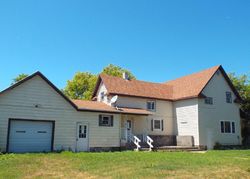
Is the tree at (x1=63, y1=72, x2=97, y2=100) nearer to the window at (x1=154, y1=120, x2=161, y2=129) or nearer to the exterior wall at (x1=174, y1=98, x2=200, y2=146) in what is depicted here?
the window at (x1=154, y1=120, x2=161, y2=129)

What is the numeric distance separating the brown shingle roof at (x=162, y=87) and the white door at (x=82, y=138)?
5724mm

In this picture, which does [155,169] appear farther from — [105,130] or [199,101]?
[199,101]

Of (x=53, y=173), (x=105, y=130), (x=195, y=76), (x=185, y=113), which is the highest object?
(x=195, y=76)

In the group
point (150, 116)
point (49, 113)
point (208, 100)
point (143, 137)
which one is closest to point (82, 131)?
point (49, 113)

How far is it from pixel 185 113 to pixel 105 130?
974 centimetres

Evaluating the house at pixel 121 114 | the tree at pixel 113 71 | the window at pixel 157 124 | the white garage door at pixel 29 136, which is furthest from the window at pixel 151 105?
the tree at pixel 113 71

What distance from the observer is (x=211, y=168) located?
12711 millimetres

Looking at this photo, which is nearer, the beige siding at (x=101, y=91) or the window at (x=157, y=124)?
the beige siding at (x=101, y=91)

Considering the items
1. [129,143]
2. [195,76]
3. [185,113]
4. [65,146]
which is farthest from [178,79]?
[65,146]

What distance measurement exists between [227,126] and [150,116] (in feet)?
27.8

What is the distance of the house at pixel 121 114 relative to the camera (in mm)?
19562

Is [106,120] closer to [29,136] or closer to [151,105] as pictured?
[29,136]

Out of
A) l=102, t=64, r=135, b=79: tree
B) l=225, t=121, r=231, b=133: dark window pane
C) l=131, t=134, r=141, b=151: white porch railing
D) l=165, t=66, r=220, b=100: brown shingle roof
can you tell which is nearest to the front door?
l=131, t=134, r=141, b=151: white porch railing

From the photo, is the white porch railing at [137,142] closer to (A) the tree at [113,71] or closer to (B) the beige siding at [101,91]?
(B) the beige siding at [101,91]
